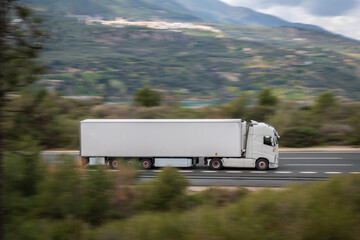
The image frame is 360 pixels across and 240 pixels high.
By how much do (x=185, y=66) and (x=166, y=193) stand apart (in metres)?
65.7

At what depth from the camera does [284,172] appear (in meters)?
18.5

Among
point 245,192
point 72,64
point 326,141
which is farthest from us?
point 72,64

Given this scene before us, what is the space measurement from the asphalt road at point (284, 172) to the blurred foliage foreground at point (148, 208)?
4296 millimetres

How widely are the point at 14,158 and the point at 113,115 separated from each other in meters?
23.5

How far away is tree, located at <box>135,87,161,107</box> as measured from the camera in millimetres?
36125

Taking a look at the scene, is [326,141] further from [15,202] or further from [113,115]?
[15,202]

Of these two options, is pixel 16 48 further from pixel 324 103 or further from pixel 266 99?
pixel 324 103

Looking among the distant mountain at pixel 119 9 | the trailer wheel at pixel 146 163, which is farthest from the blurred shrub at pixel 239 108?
the distant mountain at pixel 119 9

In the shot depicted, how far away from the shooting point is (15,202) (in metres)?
8.73

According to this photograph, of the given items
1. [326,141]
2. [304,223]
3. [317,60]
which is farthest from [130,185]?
[317,60]

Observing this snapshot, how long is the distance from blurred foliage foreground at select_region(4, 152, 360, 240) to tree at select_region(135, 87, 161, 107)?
2408 centimetres

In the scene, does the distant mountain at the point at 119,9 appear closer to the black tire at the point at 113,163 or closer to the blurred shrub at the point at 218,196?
the black tire at the point at 113,163

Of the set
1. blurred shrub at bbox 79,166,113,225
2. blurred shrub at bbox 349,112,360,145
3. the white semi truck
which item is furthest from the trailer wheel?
blurred shrub at bbox 349,112,360,145

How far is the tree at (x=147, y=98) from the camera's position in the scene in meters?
36.1
